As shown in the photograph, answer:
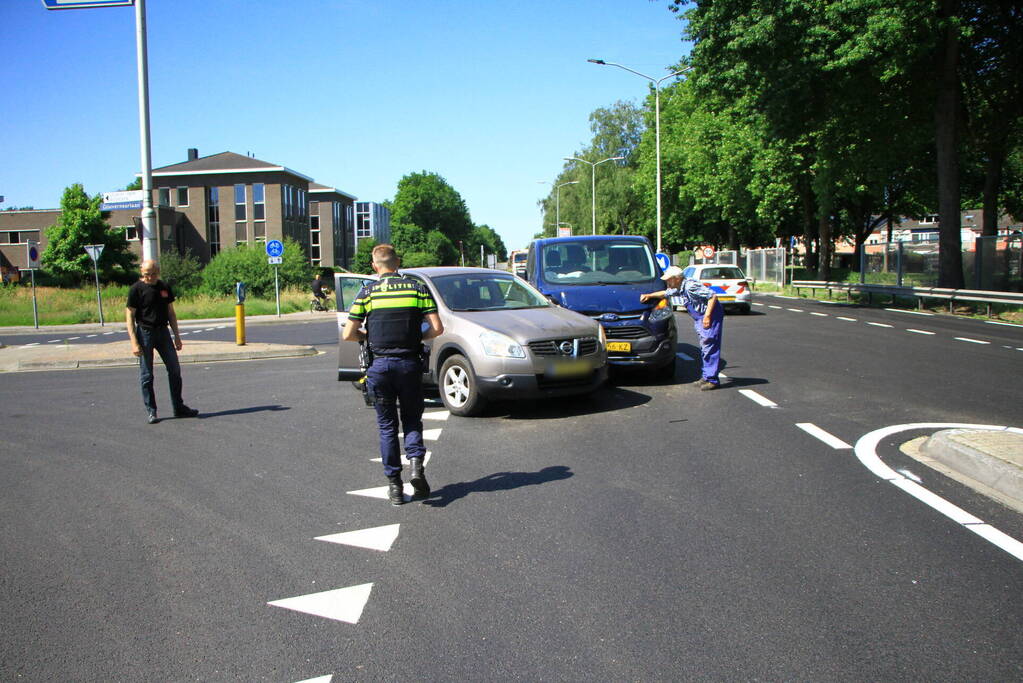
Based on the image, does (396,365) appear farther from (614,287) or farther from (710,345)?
(614,287)

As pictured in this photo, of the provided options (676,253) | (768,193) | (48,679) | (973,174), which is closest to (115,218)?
(676,253)

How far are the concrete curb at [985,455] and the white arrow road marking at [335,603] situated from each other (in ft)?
13.4

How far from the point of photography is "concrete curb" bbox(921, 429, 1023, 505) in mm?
5422

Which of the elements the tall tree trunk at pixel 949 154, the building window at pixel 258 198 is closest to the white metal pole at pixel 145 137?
the tall tree trunk at pixel 949 154

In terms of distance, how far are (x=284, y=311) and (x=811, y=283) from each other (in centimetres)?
2397

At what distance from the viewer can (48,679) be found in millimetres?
3244

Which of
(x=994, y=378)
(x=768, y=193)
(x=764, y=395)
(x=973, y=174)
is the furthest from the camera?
(x=973, y=174)

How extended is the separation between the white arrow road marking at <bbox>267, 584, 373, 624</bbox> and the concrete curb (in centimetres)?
410

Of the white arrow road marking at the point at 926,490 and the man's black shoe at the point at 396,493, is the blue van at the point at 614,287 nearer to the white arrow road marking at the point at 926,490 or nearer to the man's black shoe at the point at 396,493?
the white arrow road marking at the point at 926,490

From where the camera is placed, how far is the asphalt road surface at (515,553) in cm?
336

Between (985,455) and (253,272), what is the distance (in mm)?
41304

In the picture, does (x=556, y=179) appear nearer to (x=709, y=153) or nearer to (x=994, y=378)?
(x=709, y=153)

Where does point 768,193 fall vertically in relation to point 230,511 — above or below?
above

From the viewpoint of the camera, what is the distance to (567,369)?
8.59 metres
